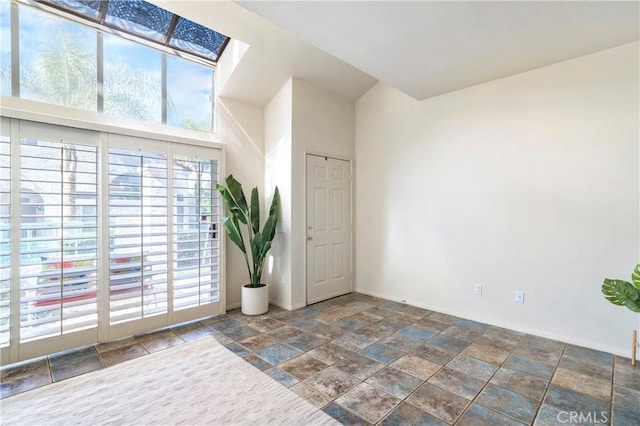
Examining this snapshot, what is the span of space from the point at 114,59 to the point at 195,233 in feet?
6.79

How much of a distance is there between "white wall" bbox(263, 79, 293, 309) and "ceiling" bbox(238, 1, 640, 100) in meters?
1.35

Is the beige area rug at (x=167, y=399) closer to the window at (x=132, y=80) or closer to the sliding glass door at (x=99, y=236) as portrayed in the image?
the sliding glass door at (x=99, y=236)

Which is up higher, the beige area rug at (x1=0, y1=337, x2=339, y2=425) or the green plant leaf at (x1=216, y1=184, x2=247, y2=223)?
the green plant leaf at (x1=216, y1=184, x2=247, y2=223)

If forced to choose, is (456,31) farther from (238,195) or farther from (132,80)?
(132,80)

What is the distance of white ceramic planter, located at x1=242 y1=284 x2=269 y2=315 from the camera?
3777mm

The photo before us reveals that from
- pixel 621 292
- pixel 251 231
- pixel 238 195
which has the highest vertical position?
pixel 238 195

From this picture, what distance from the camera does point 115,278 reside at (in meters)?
3.01

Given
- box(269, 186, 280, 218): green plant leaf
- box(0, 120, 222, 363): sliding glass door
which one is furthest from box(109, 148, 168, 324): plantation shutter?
box(269, 186, 280, 218): green plant leaf

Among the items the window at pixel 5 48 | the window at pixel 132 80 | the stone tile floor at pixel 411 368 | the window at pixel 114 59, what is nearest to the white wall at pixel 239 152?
the window at pixel 114 59

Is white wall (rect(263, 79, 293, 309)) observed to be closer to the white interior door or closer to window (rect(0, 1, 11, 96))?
the white interior door

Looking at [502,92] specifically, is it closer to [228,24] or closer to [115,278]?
[228,24]

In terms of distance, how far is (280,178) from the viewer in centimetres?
412

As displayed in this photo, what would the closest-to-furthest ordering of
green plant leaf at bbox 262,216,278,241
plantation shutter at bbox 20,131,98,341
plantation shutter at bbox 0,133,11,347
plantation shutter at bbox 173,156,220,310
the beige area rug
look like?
the beige area rug, plantation shutter at bbox 0,133,11,347, plantation shutter at bbox 20,131,98,341, plantation shutter at bbox 173,156,220,310, green plant leaf at bbox 262,216,278,241

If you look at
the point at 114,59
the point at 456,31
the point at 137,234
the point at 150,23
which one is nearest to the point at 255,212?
the point at 137,234
